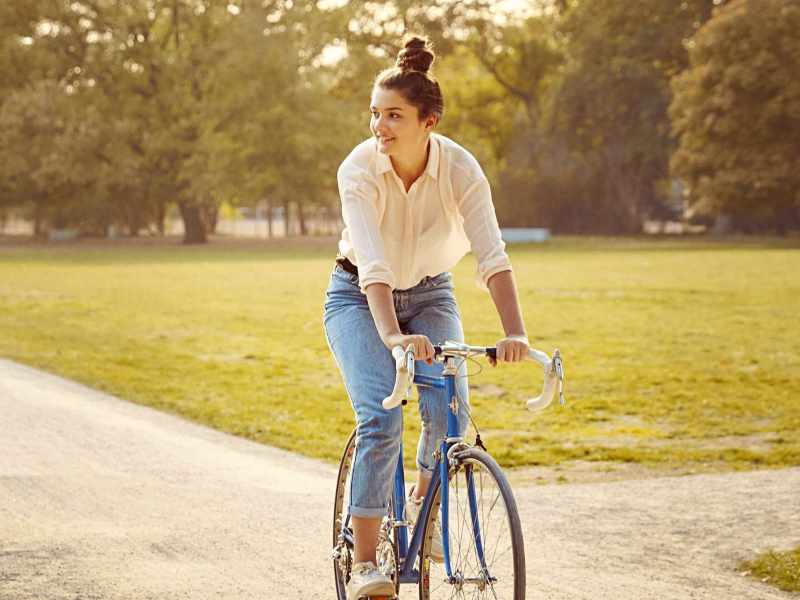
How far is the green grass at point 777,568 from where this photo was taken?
19.0 ft

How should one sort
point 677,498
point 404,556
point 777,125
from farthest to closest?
point 777,125 < point 677,498 < point 404,556

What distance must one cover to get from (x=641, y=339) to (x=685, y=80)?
4235 cm

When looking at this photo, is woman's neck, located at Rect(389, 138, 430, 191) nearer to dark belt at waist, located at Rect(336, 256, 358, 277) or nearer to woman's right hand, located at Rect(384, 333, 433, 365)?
dark belt at waist, located at Rect(336, 256, 358, 277)

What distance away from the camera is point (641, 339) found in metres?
19.0

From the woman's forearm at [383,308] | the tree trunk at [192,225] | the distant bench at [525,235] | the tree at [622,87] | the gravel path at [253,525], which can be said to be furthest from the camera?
the tree at [622,87]

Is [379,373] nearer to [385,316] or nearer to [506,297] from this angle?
[385,316]

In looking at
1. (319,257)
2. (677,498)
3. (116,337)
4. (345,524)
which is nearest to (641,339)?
(116,337)

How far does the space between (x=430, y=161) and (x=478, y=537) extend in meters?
1.19

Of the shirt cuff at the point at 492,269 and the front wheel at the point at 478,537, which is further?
the shirt cuff at the point at 492,269

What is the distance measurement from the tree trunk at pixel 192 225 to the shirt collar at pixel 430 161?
196 ft

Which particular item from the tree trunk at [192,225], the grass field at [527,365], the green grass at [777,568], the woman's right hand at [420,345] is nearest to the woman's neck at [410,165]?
the woman's right hand at [420,345]

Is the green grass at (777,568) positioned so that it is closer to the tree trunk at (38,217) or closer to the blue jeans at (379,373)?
the blue jeans at (379,373)

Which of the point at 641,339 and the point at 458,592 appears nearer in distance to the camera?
the point at 458,592

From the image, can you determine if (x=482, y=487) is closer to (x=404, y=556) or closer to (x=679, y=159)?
(x=404, y=556)
